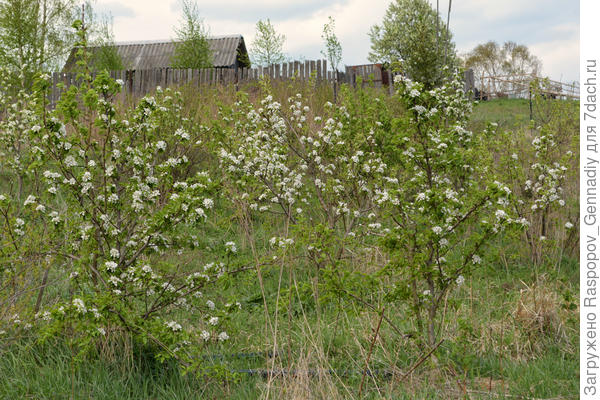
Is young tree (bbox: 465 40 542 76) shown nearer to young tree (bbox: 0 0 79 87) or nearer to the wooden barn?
the wooden barn

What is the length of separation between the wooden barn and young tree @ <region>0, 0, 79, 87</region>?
1248cm

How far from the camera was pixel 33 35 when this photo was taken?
65.6 feet

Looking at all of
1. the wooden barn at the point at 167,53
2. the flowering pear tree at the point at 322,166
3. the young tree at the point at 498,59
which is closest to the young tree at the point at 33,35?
the wooden barn at the point at 167,53

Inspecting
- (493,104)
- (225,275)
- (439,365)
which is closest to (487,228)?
(439,365)

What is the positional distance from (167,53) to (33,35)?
17.2 meters

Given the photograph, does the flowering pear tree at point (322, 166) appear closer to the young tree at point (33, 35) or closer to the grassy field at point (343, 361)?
the grassy field at point (343, 361)

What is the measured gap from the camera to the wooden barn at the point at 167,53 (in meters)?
34.5

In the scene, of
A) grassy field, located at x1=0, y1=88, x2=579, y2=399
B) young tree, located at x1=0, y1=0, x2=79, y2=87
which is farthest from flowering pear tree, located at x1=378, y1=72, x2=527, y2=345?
young tree, located at x1=0, y1=0, x2=79, y2=87

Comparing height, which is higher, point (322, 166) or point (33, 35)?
point (33, 35)

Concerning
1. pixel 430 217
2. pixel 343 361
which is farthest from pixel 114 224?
pixel 430 217

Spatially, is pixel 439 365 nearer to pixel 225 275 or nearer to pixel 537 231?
pixel 225 275

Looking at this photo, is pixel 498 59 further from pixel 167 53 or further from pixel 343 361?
pixel 343 361

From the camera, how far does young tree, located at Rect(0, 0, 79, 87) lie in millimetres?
19188

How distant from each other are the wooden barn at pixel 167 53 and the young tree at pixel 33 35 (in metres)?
12.5
